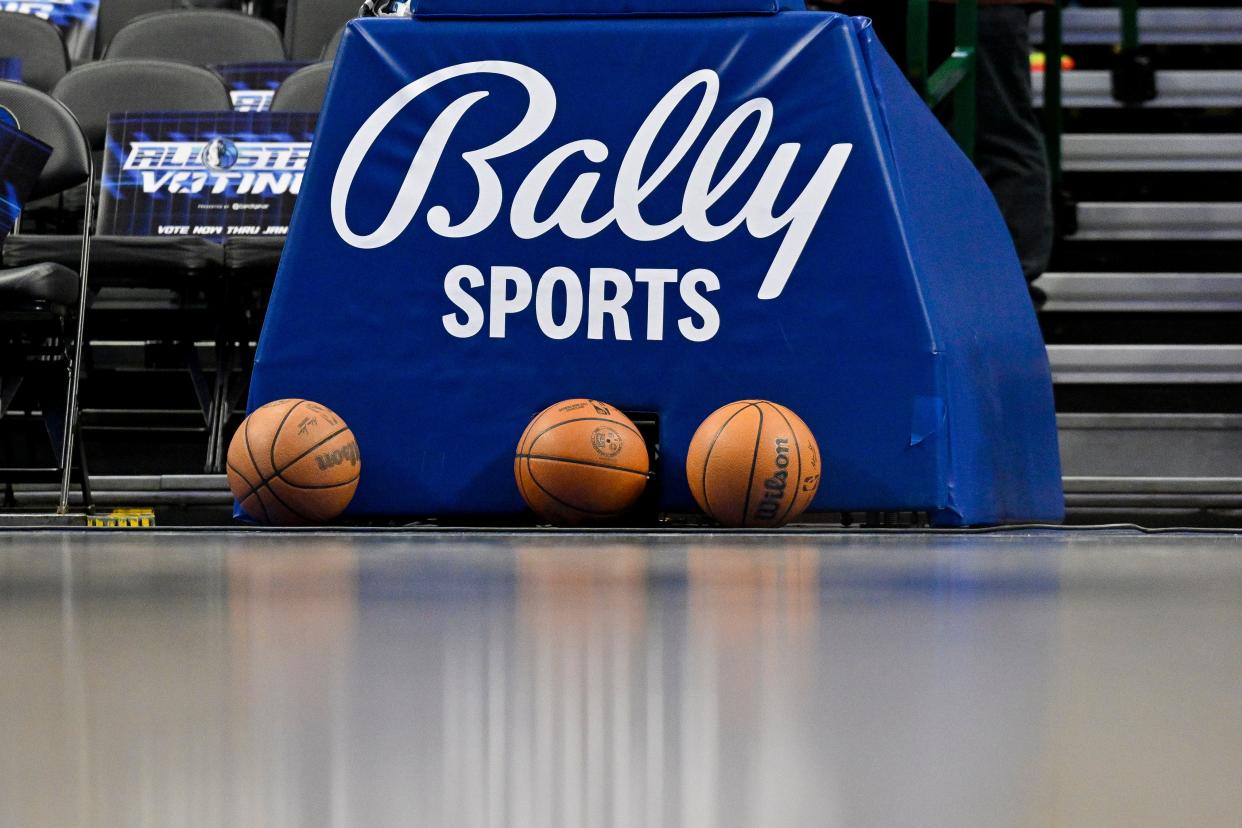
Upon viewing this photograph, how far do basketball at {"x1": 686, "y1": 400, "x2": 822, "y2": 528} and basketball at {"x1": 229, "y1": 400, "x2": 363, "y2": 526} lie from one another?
0.68m

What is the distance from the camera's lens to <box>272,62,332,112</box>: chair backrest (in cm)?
537

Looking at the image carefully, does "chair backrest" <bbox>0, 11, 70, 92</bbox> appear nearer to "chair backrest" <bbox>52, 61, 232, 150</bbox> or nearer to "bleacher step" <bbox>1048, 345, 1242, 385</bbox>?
"chair backrest" <bbox>52, 61, 232, 150</bbox>

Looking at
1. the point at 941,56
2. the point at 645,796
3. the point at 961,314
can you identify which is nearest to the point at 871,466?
the point at 961,314

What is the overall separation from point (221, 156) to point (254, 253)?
689mm

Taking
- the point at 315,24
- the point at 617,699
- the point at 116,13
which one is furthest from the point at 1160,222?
the point at 617,699

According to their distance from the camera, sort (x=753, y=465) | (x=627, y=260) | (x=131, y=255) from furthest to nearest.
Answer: (x=131, y=255) < (x=627, y=260) < (x=753, y=465)

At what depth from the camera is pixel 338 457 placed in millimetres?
2918

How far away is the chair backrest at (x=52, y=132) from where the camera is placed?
4562 mm

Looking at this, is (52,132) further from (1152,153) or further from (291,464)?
(1152,153)

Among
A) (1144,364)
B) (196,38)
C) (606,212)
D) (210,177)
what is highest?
(196,38)

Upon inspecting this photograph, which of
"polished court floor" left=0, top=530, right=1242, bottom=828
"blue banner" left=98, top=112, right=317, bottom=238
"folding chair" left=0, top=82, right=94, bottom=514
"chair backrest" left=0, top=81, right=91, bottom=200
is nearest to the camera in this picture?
"polished court floor" left=0, top=530, right=1242, bottom=828

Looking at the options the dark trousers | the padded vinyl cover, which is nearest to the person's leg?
the dark trousers

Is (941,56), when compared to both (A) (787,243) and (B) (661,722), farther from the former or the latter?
(B) (661,722)

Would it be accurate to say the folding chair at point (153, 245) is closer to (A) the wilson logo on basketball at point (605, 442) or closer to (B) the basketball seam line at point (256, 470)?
(B) the basketball seam line at point (256, 470)
